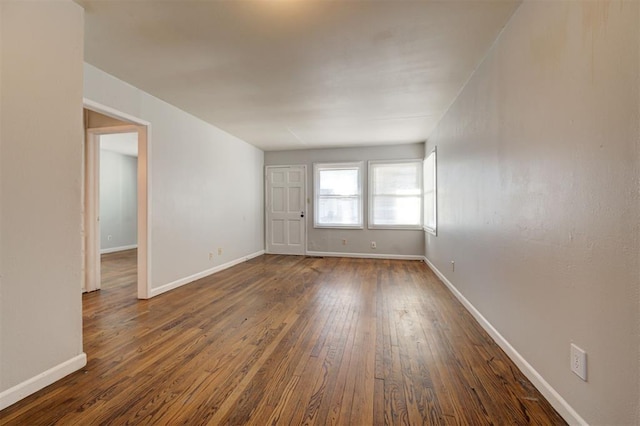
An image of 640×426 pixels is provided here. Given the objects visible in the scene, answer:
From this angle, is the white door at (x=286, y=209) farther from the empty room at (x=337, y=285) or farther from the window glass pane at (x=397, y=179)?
the empty room at (x=337, y=285)

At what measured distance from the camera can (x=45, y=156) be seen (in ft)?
5.88

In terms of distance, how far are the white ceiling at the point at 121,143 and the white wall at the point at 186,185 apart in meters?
2.16

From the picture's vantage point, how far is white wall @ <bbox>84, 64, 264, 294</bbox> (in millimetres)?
3324

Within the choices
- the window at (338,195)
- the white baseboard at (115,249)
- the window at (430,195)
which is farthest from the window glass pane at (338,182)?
the white baseboard at (115,249)

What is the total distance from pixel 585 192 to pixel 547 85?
670 mm

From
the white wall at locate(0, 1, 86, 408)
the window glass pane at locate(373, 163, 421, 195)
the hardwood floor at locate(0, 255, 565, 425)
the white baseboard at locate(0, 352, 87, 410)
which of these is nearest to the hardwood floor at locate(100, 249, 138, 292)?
the hardwood floor at locate(0, 255, 565, 425)

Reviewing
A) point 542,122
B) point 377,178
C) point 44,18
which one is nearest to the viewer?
point 542,122

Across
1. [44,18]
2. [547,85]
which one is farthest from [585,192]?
[44,18]

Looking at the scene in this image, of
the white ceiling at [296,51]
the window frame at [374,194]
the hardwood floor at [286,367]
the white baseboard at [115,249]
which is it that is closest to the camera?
the hardwood floor at [286,367]

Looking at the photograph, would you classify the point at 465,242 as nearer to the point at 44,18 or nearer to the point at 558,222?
the point at 558,222

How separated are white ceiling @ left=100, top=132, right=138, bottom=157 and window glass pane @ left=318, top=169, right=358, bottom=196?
12.5 ft

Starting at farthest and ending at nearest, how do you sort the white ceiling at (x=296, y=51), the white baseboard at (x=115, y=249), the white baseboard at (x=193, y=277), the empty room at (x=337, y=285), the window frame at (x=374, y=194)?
1. the white baseboard at (x=115, y=249)
2. the window frame at (x=374, y=194)
3. the white baseboard at (x=193, y=277)
4. the white ceiling at (x=296, y=51)
5. the empty room at (x=337, y=285)

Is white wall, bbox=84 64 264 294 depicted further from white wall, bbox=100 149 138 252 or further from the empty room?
white wall, bbox=100 149 138 252

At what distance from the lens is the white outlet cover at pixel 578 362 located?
52.5 inches
